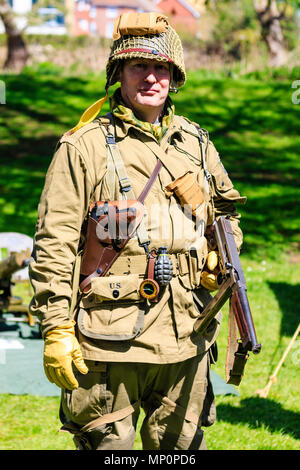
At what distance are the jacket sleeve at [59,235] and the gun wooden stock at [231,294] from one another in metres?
0.67

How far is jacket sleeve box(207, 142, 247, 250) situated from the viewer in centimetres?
392

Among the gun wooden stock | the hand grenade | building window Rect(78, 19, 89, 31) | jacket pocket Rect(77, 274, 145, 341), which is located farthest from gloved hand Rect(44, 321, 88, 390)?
building window Rect(78, 19, 89, 31)

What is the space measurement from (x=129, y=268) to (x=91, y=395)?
0.63 metres

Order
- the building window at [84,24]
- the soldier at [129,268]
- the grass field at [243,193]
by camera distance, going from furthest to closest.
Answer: the building window at [84,24] < the grass field at [243,193] < the soldier at [129,268]

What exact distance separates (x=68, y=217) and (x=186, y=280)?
26.2 inches

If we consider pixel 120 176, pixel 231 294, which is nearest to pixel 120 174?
pixel 120 176

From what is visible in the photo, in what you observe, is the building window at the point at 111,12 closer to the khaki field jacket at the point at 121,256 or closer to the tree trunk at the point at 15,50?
the tree trunk at the point at 15,50

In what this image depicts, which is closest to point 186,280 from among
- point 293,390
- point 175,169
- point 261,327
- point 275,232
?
point 175,169

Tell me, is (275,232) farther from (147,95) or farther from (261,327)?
(147,95)

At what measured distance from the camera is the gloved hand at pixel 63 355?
3.31 m

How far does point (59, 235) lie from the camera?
340 centimetres

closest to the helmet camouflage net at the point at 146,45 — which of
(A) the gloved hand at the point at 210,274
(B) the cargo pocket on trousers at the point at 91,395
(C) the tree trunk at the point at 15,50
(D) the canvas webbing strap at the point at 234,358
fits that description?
(A) the gloved hand at the point at 210,274

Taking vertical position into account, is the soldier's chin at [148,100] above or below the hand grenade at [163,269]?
above

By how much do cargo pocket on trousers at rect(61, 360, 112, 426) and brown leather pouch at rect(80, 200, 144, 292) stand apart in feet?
1.29
